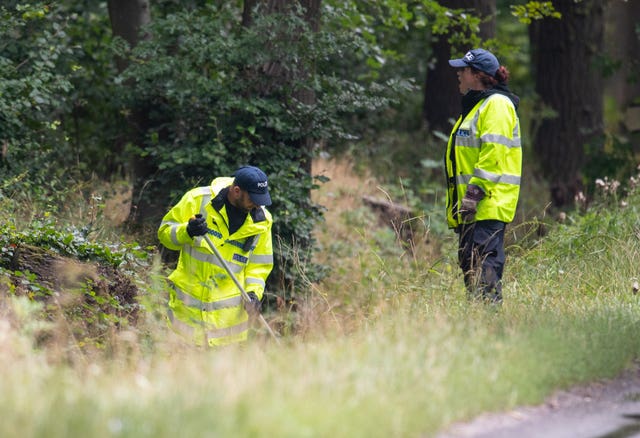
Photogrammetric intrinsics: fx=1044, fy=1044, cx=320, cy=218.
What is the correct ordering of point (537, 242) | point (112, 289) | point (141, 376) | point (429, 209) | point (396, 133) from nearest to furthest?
1. point (141, 376)
2. point (112, 289)
3. point (537, 242)
4. point (429, 209)
5. point (396, 133)

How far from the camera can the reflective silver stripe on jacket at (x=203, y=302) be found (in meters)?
7.29

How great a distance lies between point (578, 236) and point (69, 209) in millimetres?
5294

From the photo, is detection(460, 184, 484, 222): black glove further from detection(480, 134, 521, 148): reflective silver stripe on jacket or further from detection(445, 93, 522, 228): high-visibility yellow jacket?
detection(480, 134, 521, 148): reflective silver stripe on jacket

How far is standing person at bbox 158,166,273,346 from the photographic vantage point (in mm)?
7250

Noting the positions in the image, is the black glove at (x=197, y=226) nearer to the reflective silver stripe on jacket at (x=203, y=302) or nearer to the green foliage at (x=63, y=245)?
the reflective silver stripe on jacket at (x=203, y=302)

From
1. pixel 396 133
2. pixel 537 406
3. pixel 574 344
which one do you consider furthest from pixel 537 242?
pixel 396 133

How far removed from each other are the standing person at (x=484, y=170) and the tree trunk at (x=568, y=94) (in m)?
9.62

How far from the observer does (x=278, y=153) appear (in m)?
10.9

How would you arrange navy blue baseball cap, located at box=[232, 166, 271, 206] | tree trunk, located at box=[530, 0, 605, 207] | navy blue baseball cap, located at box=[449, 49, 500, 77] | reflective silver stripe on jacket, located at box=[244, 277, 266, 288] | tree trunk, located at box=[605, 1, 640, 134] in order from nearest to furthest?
1. navy blue baseball cap, located at box=[232, 166, 271, 206]
2. reflective silver stripe on jacket, located at box=[244, 277, 266, 288]
3. navy blue baseball cap, located at box=[449, 49, 500, 77]
4. tree trunk, located at box=[605, 1, 640, 134]
5. tree trunk, located at box=[530, 0, 605, 207]

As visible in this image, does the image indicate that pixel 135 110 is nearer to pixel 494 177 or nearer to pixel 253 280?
pixel 253 280

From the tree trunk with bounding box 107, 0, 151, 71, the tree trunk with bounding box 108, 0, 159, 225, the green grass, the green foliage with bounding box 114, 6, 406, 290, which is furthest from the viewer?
the tree trunk with bounding box 107, 0, 151, 71

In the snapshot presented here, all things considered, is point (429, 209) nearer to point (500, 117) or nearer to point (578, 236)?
point (578, 236)

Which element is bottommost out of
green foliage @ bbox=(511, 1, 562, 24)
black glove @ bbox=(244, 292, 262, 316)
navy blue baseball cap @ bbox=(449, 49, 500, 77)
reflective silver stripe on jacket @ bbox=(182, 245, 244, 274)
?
black glove @ bbox=(244, 292, 262, 316)

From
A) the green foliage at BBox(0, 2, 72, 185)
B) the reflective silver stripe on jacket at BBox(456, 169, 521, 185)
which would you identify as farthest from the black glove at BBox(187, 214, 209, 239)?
the green foliage at BBox(0, 2, 72, 185)
